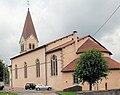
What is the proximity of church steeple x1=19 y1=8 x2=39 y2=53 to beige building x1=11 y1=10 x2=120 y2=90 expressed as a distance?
8899mm

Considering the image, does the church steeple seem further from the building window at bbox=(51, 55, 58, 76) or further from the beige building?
the building window at bbox=(51, 55, 58, 76)

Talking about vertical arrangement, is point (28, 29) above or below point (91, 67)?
above

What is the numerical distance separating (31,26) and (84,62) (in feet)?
166

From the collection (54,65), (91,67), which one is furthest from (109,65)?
(54,65)

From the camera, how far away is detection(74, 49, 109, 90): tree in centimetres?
4650

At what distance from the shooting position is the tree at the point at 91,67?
46500 mm

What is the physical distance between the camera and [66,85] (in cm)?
6112

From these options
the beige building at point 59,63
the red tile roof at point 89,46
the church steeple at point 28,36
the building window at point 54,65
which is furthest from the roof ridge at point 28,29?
the red tile roof at point 89,46

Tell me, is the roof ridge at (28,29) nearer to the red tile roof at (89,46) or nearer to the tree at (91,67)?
the red tile roof at (89,46)

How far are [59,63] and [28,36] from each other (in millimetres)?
31918

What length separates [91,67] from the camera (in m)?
46.9

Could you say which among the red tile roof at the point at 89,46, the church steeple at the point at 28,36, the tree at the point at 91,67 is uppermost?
the church steeple at the point at 28,36

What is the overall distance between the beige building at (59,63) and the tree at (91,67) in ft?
32.8

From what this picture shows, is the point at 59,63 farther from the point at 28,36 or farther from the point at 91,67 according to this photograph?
the point at 28,36
